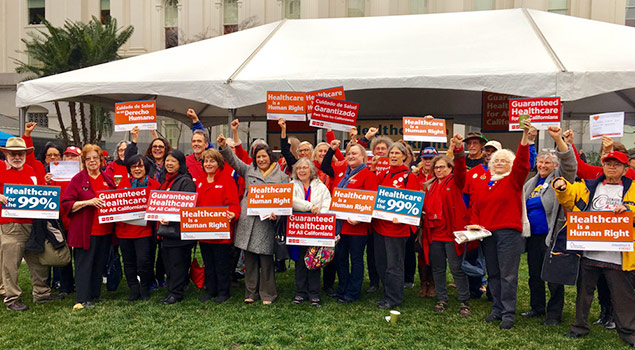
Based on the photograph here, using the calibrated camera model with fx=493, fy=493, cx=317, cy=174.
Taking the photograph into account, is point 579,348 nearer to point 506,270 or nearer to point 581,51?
point 506,270

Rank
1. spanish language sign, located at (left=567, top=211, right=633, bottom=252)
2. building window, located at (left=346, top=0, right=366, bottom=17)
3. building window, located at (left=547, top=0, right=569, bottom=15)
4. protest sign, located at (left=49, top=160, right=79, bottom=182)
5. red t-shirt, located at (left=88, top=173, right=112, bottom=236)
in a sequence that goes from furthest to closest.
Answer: building window, located at (left=346, top=0, right=366, bottom=17) < building window, located at (left=547, top=0, right=569, bottom=15) < protest sign, located at (left=49, top=160, right=79, bottom=182) < red t-shirt, located at (left=88, top=173, right=112, bottom=236) < spanish language sign, located at (left=567, top=211, right=633, bottom=252)

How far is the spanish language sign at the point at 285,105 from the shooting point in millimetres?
6926

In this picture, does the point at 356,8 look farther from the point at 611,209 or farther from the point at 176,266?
the point at 611,209

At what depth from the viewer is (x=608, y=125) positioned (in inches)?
221

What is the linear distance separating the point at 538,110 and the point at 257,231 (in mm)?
3648

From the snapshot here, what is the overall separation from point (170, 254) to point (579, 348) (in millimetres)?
4248

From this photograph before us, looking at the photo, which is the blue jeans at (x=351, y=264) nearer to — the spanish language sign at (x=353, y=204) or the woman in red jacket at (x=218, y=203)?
the spanish language sign at (x=353, y=204)

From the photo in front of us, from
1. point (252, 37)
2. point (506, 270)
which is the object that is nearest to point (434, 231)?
point (506, 270)

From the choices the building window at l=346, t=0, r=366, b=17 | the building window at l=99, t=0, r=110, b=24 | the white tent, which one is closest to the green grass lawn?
the white tent

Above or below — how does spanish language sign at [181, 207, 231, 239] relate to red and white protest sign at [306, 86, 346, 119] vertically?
below

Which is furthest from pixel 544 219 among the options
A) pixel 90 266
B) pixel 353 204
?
pixel 90 266

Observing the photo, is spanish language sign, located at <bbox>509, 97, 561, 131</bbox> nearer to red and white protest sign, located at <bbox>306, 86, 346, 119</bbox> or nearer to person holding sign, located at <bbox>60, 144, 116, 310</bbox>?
red and white protest sign, located at <bbox>306, 86, 346, 119</bbox>

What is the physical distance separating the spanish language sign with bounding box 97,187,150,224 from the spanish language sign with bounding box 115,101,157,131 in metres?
1.60

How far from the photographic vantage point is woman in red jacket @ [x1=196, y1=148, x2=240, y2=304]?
5492mm
